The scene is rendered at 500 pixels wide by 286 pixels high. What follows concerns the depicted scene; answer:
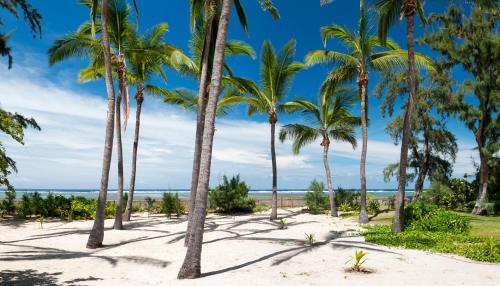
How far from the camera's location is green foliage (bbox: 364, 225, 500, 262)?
33.2ft

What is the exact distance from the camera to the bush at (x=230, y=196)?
25.5 metres

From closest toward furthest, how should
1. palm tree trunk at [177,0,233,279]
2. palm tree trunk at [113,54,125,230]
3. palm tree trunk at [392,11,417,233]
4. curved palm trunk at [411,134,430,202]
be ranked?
1. palm tree trunk at [177,0,233,279]
2. palm tree trunk at [392,11,417,233]
3. palm tree trunk at [113,54,125,230]
4. curved palm trunk at [411,134,430,202]

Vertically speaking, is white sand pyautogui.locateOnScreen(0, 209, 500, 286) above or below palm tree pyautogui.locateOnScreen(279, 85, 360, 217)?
below

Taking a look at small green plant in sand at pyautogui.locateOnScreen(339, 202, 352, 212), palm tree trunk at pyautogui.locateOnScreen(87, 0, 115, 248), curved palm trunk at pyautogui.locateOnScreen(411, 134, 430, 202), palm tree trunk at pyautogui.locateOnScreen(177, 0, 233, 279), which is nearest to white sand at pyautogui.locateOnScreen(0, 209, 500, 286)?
palm tree trunk at pyautogui.locateOnScreen(177, 0, 233, 279)

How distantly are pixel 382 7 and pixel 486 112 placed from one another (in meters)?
11.6

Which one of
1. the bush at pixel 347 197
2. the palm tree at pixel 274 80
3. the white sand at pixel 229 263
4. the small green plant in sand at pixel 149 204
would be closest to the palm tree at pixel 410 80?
the white sand at pixel 229 263

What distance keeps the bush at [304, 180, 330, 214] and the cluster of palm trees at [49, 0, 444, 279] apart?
2641 millimetres

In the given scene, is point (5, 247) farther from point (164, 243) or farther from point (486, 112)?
point (486, 112)

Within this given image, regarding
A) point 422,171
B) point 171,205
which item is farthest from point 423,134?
point 171,205

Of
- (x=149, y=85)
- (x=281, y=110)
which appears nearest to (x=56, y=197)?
(x=149, y=85)

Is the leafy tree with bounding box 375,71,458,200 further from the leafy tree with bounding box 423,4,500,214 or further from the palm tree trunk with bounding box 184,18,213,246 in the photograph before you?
the palm tree trunk with bounding box 184,18,213,246

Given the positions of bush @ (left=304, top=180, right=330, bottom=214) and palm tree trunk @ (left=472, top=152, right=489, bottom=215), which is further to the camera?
bush @ (left=304, top=180, right=330, bottom=214)

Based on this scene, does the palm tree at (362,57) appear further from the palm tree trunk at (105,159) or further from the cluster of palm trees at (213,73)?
the palm tree trunk at (105,159)

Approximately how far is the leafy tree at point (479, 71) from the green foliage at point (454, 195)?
2531 mm
